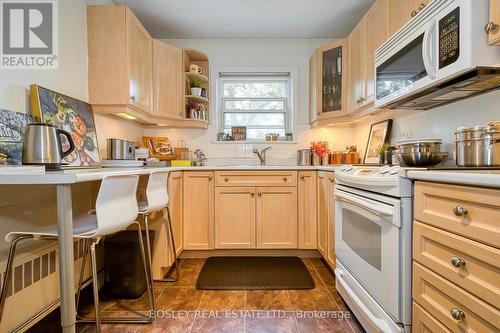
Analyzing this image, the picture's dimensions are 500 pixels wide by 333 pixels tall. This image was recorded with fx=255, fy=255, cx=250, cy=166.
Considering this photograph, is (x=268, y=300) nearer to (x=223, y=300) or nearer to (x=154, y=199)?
(x=223, y=300)

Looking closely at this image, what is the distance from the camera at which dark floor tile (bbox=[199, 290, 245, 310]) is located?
1694 millimetres

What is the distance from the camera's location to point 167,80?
2.65 meters

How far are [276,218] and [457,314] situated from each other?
1.68m

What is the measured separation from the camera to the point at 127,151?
214 centimetres

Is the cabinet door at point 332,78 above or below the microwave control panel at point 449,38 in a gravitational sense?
above

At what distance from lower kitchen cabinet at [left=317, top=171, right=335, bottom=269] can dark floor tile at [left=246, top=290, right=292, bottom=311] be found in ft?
1.63

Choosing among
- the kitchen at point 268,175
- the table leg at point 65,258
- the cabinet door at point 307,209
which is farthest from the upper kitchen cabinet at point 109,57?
the cabinet door at point 307,209

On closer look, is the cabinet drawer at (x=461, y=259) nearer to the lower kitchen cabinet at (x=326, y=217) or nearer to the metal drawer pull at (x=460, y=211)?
the metal drawer pull at (x=460, y=211)

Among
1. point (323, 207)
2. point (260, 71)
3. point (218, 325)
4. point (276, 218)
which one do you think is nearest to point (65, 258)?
point (218, 325)

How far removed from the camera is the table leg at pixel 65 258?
36.9 inches

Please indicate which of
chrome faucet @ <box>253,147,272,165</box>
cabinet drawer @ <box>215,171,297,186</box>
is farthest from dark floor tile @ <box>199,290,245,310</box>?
chrome faucet @ <box>253,147,272,165</box>

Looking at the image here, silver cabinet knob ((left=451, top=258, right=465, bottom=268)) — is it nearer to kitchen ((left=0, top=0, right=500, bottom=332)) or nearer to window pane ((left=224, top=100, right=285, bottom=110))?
kitchen ((left=0, top=0, right=500, bottom=332))

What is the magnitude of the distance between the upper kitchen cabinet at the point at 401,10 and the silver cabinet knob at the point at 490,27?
0.53 m

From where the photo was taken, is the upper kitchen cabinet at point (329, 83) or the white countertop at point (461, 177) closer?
the white countertop at point (461, 177)
